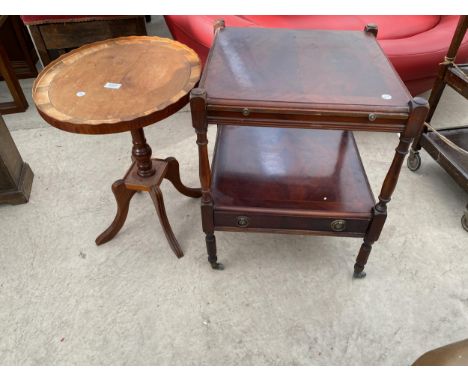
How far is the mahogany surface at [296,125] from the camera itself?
106 centimetres

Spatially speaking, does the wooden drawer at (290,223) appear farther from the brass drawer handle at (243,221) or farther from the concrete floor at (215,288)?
the concrete floor at (215,288)

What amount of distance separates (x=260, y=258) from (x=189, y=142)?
100 cm

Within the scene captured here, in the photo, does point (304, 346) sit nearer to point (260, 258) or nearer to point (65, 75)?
point (260, 258)

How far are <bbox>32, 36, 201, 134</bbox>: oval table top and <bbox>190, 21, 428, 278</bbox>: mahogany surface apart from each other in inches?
6.2

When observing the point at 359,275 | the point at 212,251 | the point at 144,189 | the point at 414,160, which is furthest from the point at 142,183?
the point at 414,160

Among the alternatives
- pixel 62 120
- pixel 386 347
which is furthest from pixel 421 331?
pixel 62 120

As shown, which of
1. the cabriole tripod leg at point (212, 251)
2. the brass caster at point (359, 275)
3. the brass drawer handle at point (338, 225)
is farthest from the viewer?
the brass caster at point (359, 275)

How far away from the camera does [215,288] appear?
1.56 meters

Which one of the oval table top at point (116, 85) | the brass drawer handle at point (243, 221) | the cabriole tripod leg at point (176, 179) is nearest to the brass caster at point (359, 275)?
the brass drawer handle at point (243, 221)

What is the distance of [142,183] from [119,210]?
0.20 meters

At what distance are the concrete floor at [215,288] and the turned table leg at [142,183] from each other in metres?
0.06

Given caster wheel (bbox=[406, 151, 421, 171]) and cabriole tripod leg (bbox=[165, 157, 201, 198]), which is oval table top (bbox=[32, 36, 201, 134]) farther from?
caster wheel (bbox=[406, 151, 421, 171])

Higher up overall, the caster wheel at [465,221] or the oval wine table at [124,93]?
the oval wine table at [124,93]

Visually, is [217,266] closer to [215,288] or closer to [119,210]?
[215,288]
